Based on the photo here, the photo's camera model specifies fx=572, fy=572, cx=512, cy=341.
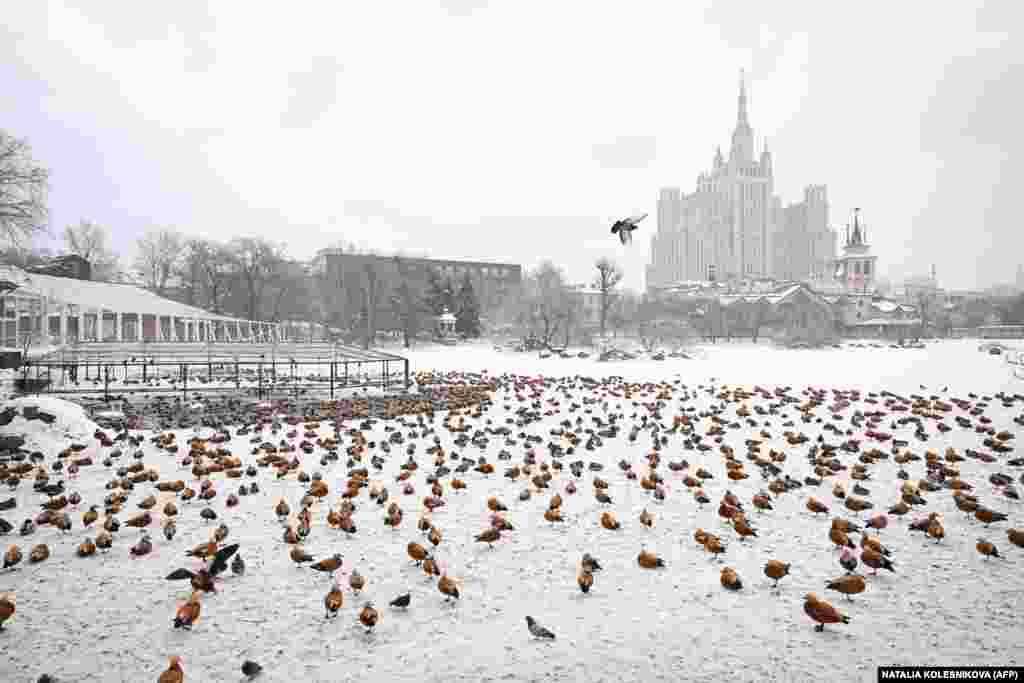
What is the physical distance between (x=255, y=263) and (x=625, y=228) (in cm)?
6230

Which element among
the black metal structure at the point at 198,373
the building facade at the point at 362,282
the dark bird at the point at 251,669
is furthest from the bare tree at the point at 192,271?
the dark bird at the point at 251,669

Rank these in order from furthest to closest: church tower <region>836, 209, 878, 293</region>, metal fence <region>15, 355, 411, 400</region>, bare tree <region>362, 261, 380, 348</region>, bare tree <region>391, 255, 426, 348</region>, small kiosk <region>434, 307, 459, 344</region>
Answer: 1. church tower <region>836, 209, 878, 293</region>
2. small kiosk <region>434, 307, 459, 344</region>
3. bare tree <region>362, 261, 380, 348</region>
4. bare tree <region>391, 255, 426, 348</region>
5. metal fence <region>15, 355, 411, 400</region>

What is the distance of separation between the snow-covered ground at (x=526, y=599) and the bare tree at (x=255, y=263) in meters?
58.4

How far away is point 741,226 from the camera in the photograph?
543 ft

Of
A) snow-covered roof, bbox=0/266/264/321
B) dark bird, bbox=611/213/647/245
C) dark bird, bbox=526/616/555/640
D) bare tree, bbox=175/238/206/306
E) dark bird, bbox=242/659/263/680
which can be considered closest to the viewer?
dark bird, bbox=242/659/263/680

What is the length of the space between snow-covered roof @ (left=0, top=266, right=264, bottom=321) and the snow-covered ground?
73.5ft

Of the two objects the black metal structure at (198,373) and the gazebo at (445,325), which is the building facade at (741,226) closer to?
the gazebo at (445,325)

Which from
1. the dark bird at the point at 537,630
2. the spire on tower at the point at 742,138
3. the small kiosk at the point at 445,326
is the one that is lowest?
the dark bird at the point at 537,630

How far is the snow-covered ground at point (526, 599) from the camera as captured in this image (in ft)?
12.7

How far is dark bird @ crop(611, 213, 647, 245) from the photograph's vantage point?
5949 mm

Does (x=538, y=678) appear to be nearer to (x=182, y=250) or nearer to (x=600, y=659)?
(x=600, y=659)

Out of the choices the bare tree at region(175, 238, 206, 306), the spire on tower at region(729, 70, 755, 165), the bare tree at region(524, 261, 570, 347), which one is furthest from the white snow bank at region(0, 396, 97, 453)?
the spire on tower at region(729, 70, 755, 165)

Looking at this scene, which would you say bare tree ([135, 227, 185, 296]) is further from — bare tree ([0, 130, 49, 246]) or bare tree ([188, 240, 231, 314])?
bare tree ([0, 130, 49, 246])

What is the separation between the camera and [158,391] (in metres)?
16.2
